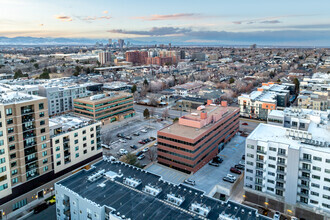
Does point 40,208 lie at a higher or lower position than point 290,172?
lower

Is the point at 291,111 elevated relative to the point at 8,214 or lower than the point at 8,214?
elevated

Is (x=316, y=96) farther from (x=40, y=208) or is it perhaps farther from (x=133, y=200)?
(x=40, y=208)

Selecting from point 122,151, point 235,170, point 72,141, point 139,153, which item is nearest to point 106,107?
point 122,151

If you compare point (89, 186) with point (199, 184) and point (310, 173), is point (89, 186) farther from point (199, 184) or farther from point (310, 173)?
point (310, 173)

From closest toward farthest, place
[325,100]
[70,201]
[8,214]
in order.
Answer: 1. [70,201]
2. [8,214]
3. [325,100]

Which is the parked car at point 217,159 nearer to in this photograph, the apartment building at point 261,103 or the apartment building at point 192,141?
the apartment building at point 192,141

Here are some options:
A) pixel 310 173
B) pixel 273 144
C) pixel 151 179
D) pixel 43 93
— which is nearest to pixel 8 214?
pixel 151 179
